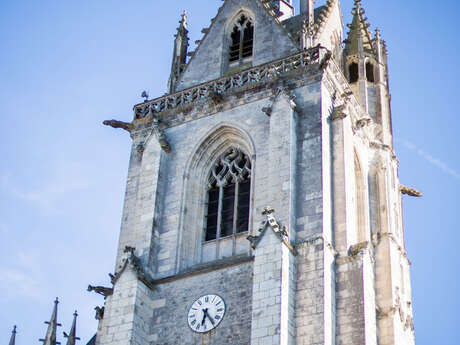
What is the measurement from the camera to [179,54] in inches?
1232

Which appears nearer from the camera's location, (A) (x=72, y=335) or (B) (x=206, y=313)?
(B) (x=206, y=313)

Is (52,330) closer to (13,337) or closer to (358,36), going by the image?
(13,337)

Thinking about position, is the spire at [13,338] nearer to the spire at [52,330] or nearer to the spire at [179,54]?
the spire at [52,330]

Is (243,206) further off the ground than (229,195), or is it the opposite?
(229,195)

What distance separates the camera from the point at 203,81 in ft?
96.4

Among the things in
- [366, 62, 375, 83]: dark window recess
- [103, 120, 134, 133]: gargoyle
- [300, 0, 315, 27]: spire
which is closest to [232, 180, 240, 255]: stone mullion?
[103, 120, 134, 133]: gargoyle

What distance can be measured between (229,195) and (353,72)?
738 centimetres

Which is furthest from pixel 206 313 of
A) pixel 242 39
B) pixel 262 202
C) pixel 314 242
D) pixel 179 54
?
pixel 179 54

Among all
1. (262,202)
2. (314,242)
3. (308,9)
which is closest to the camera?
(314,242)

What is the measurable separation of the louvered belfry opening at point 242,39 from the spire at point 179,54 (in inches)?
64.3

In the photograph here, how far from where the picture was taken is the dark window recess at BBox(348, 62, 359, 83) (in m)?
31.4

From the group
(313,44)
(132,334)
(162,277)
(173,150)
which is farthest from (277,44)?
(132,334)

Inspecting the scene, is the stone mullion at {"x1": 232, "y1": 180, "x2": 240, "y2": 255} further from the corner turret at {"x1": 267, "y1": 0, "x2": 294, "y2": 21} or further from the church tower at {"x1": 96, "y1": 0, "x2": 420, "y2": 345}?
the corner turret at {"x1": 267, "y1": 0, "x2": 294, "y2": 21}

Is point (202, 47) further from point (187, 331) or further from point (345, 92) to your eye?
point (187, 331)
